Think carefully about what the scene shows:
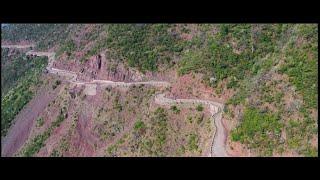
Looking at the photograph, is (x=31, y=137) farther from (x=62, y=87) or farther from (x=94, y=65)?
(x=94, y=65)

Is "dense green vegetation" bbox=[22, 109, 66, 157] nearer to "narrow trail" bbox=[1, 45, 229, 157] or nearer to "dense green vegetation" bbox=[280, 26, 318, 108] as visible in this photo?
"narrow trail" bbox=[1, 45, 229, 157]

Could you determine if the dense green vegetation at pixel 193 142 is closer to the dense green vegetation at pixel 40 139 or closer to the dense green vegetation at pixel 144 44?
the dense green vegetation at pixel 144 44

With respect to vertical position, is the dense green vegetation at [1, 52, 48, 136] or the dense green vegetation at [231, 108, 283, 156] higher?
the dense green vegetation at [1, 52, 48, 136]

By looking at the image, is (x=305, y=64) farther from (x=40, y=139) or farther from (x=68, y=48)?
(x=68, y=48)

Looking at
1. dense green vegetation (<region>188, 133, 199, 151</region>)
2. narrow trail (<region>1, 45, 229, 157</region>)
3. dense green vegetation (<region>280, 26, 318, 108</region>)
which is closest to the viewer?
dense green vegetation (<region>280, 26, 318, 108</region>)

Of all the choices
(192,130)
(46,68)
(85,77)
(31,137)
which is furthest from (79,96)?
(192,130)

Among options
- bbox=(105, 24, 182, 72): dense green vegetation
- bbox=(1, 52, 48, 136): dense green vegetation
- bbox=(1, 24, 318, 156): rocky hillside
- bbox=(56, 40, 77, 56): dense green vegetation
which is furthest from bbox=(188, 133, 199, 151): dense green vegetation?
bbox=(1, 52, 48, 136): dense green vegetation

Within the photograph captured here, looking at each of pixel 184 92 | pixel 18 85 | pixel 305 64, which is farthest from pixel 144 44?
pixel 305 64

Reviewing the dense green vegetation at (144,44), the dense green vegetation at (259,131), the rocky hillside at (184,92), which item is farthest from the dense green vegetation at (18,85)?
the dense green vegetation at (259,131)
